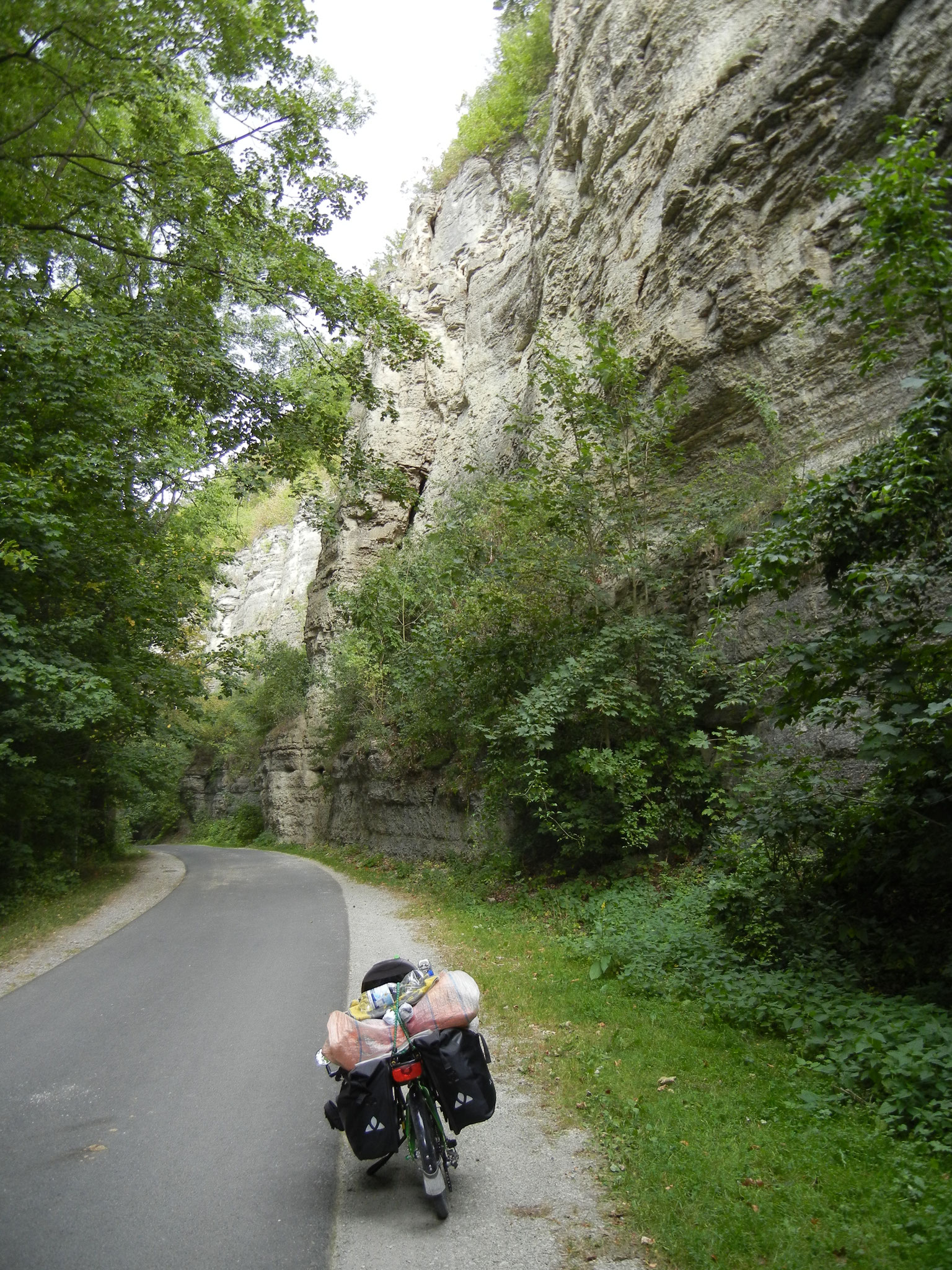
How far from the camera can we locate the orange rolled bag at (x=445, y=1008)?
3928 millimetres

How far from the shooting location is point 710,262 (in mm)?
11570

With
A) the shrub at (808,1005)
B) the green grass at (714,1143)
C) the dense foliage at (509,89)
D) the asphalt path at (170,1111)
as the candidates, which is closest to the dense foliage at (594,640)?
the shrub at (808,1005)

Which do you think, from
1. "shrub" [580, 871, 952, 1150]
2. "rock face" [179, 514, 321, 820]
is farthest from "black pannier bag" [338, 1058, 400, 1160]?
"rock face" [179, 514, 321, 820]

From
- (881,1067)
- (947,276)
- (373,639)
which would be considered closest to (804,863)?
(881,1067)

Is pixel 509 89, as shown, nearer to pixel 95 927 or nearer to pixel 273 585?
pixel 95 927

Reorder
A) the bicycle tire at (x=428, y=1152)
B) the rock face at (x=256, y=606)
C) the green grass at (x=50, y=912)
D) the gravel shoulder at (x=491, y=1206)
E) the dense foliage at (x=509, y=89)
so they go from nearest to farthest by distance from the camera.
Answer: the gravel shoulder at (x=491, y=1206)
the bicycle tire at (x=428, y=1152)
the green grass at (x=50, y=912)
the dense foliage at (x=509, y=89)
the rock face at (x=256, y=606)

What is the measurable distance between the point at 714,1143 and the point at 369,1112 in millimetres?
1976

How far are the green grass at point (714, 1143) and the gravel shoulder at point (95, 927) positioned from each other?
6008 mm

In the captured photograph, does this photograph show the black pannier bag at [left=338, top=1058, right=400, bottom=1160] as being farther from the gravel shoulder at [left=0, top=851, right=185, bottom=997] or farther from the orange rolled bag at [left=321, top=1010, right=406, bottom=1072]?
the gravel shoulder at [left=0, top=851, right=185, bottom=997]

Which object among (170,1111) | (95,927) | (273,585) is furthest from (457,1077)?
(273,585)

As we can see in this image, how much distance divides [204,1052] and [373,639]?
1441 centimetres

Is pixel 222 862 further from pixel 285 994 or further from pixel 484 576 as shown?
pixel 285 994

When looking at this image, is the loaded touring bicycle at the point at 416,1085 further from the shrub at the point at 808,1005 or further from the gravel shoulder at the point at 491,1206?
the shrub at the point at 808,1005

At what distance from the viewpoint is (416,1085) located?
400 cm
